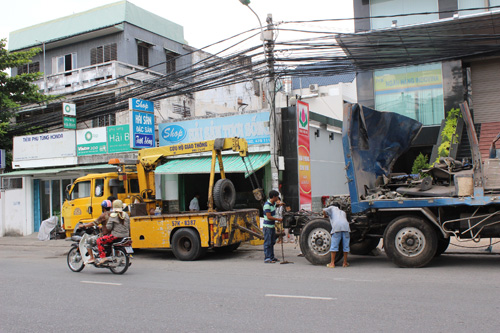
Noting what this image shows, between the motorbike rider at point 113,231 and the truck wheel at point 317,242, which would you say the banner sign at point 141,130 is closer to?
the motorbike rider at point 113,231

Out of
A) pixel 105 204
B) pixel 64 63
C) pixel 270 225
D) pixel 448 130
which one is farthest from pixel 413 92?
pixel 64 63

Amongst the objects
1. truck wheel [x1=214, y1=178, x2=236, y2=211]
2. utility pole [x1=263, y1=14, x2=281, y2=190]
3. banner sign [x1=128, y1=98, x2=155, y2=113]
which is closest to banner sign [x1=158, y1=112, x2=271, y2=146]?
utility pole [x1=263, y1=14, x2=281, y2=190]

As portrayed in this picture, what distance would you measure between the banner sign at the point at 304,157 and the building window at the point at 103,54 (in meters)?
12.1

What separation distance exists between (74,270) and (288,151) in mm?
8172

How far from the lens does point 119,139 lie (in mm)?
19469

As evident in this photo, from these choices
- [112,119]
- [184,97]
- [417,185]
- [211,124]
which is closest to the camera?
[417,185]

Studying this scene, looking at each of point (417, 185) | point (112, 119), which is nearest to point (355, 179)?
point (417, 185)

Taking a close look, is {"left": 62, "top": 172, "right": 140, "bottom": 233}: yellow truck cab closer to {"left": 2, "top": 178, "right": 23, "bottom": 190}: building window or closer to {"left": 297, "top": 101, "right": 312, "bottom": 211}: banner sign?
{"left": 297, "top": 101, "right": 312, "bottom": 211}: banner sign

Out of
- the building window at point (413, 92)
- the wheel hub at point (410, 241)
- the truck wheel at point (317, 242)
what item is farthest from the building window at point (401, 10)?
the wheel hub at point (410, 241)

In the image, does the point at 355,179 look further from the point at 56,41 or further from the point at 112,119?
the point at 56,41

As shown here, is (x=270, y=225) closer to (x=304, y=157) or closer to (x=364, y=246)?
(x=364, y=246)

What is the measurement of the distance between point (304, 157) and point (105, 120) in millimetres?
11263

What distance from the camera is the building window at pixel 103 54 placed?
24172 millimetres

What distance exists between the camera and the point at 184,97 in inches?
1030
